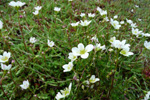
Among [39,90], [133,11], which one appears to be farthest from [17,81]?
[133,11]

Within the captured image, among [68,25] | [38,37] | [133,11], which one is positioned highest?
[133,11]

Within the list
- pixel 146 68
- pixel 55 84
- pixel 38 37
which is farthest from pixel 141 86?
pixel 38 37

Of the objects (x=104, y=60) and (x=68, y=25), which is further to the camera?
(x=68, y=25)

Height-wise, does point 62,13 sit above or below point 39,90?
above

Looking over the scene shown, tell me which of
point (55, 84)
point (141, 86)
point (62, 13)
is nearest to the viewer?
point (55, 84)

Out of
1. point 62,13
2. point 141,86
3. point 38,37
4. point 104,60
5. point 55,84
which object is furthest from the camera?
point 62,13

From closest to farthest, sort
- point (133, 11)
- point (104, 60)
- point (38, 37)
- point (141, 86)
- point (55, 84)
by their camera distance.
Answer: point (55, 84) < point (141, 86) < point (104, 60) < point (38, 37) < point (133, 11)

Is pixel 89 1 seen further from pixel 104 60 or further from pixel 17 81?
pixel 17 81

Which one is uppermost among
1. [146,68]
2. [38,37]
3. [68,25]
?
[68,25]

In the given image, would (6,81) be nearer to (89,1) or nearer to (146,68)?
(146,68)
